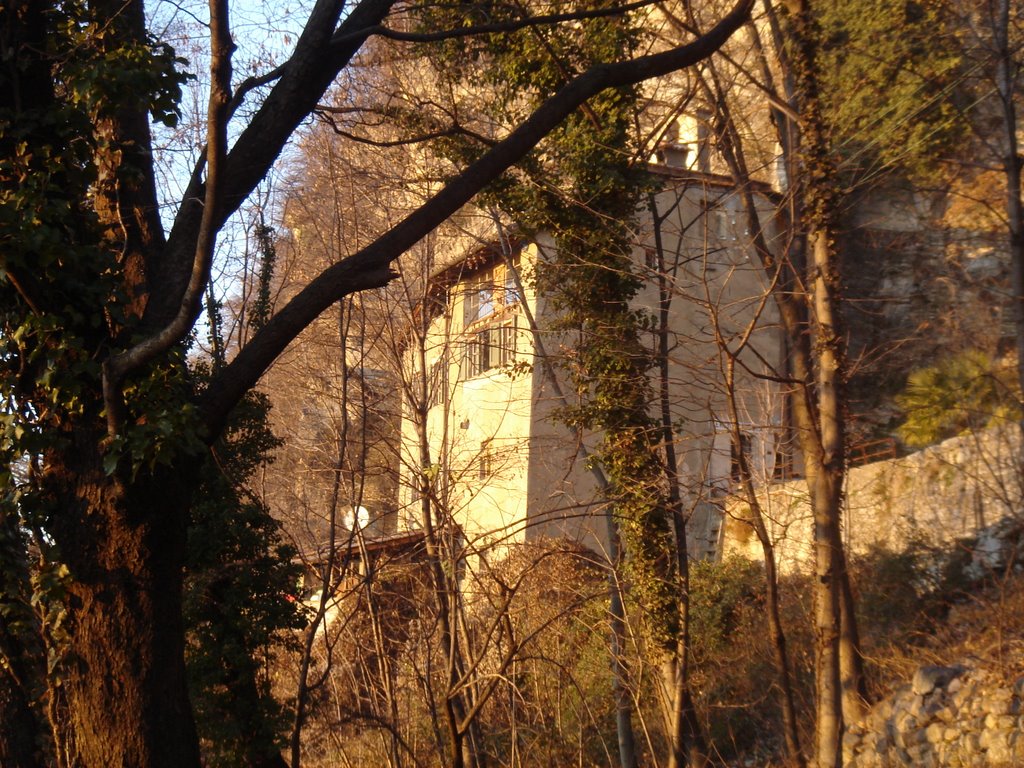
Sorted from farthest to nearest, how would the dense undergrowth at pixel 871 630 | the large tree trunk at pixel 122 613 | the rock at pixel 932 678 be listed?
1. the dense undergrowth at pixel 871 630
2. the rock at pixel 932 678
3. the large tree trunk at pixel 122 613

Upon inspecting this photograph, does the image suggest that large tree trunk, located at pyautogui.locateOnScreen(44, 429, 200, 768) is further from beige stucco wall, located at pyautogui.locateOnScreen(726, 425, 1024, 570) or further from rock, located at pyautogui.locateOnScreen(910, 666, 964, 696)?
beige stucco wall, located at pyautogui.locateOnScreen(726, 425, 1024, 570)

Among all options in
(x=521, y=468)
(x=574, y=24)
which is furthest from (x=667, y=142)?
(x=521, y=468)

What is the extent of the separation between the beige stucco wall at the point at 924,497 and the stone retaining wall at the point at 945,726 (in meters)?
2.94

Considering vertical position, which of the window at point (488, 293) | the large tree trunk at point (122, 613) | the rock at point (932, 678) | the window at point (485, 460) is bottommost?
the rock at point (932, 678)

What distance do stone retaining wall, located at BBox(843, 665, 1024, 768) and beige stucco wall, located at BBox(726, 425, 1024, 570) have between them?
2.94 m

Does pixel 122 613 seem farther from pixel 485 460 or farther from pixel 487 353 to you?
pixel 487 353

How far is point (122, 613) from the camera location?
17.8ft

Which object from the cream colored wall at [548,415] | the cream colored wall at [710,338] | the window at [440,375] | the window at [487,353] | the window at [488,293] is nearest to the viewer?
the cream colored wall at [710,338]

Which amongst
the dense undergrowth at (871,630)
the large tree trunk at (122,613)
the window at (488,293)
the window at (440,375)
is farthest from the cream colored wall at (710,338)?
the large tree trunk at (122,613)

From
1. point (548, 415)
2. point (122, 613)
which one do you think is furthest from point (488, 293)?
point (122, 613)

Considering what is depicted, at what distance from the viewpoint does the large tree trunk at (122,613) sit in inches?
210

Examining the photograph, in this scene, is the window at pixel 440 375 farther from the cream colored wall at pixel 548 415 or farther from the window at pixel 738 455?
the window at pixel 738 455

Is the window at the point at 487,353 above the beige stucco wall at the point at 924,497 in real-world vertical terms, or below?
above

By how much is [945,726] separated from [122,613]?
7270 mm
